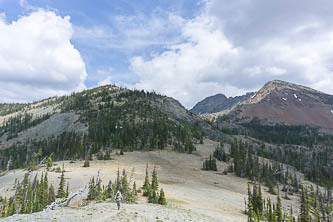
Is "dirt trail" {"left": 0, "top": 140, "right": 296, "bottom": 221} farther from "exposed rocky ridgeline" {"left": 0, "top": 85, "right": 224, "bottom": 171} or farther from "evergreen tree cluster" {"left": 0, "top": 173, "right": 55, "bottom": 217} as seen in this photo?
"exposed rocky ridgeline" {"left": 0, "top": 85, "right": 224, "bottom": 171}

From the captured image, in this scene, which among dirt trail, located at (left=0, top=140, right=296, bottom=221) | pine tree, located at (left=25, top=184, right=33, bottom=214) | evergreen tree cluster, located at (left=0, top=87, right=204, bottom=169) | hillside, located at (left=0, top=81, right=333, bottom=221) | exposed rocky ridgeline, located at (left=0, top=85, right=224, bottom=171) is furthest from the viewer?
exposed rocky ridgeline, located at (left=0, top=85, right=224, bottom=171)

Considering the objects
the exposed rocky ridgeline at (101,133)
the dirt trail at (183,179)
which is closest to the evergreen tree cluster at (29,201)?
the dirt trail at (183,179)

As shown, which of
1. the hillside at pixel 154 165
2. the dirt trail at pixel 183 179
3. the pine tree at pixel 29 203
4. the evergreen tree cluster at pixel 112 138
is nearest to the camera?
the hillside at pixel 154 165

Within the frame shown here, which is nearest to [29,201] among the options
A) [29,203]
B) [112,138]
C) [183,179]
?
[29,203]

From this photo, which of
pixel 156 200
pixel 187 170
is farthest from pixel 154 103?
pixel 156 200

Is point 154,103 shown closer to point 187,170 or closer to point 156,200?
point 187,170

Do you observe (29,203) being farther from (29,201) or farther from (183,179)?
(183,179)

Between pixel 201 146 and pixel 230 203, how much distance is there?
8073 cm

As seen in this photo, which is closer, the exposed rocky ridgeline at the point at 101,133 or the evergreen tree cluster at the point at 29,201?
the evergreen tree cluster at the point at 29,201

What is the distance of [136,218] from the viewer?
A: 2295 centimetres

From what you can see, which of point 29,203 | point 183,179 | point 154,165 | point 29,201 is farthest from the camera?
point 154,165

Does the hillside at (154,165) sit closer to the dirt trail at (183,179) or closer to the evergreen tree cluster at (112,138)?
the dirt trail at (183,179)

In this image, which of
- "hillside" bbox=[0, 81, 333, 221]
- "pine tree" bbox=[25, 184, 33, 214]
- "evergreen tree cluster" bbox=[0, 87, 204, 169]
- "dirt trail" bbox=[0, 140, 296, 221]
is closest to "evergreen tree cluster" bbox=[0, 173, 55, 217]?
"pine tree" bbox=[25, 184, 33, 214]

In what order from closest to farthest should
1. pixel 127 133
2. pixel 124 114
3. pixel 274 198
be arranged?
1. pixel 274 198
2. pixel 127 133
3. pixel 124 114
